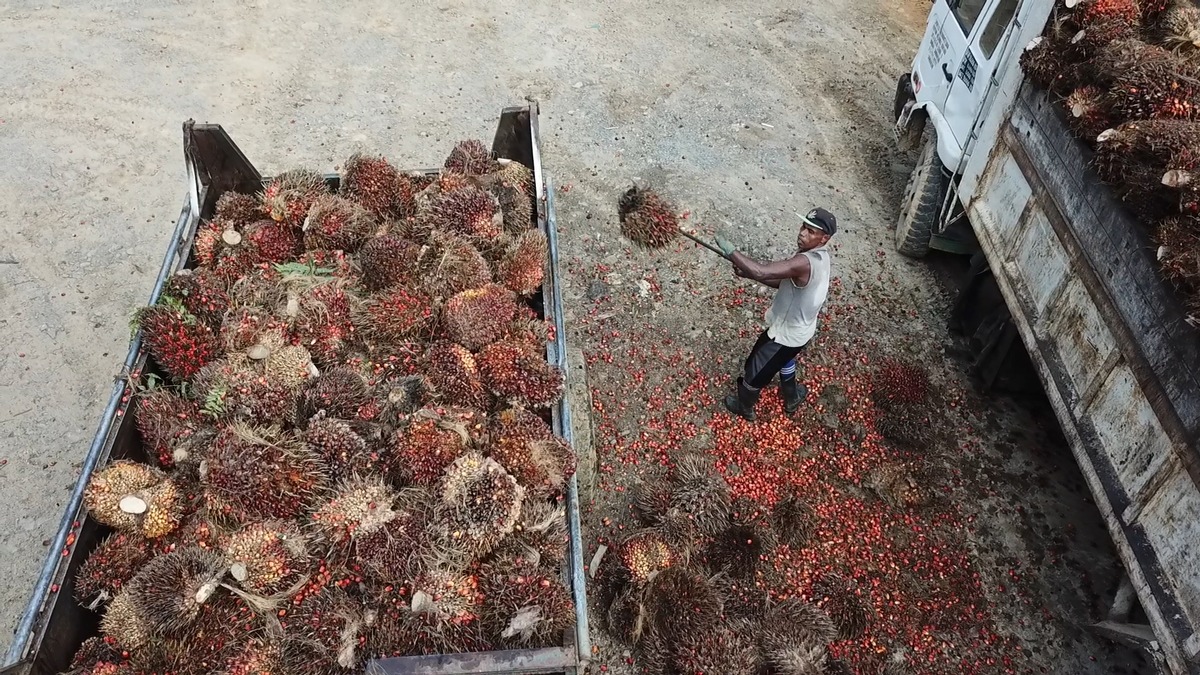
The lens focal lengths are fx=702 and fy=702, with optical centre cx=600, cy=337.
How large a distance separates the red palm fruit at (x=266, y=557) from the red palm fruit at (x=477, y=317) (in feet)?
3.62

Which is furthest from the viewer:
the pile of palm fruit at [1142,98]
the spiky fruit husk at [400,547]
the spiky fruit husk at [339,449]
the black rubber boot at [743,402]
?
the black rubber boot at [743,402]

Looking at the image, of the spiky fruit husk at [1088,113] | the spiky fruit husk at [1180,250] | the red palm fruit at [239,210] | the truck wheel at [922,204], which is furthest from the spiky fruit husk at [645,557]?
the truck wheel at [922,204]

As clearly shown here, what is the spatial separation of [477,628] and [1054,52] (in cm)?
449

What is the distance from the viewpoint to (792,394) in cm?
503

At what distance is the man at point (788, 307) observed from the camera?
4039 mm

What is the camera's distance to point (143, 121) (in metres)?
7.14

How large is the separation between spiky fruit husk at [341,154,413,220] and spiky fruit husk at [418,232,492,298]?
613 millimetres

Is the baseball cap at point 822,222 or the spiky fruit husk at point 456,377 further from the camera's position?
the baseball cap at point 822,222

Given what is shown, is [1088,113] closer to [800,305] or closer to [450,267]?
[800,305]

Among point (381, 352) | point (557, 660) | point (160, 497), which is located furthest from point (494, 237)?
point (557, 660)

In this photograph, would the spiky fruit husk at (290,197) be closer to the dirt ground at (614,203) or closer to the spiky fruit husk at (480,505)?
the spiky fruit husk at (480,505)

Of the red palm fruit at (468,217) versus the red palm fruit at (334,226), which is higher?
the red palm fruit at (468,217)

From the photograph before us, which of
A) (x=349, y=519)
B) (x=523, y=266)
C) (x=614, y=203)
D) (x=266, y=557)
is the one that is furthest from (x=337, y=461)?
(x=614, y=203)

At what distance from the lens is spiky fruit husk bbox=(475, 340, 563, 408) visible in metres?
3.08
